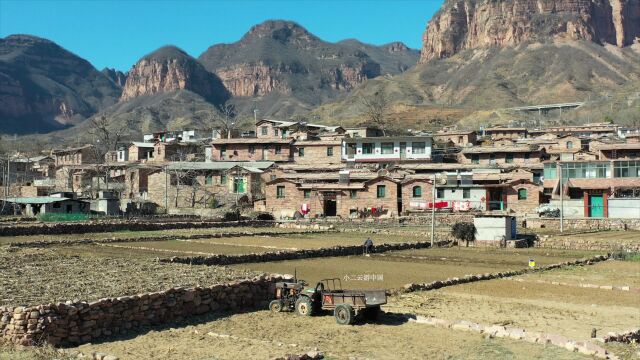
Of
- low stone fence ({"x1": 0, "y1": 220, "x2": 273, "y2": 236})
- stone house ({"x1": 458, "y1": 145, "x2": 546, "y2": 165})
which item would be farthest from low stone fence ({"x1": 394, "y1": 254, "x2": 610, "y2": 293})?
stone house ({"x1": 458, "y1": 145, "x2": 546, "y2": 165})

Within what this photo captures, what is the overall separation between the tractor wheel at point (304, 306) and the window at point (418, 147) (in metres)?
66.4

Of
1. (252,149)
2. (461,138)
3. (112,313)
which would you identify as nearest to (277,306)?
(112,313)

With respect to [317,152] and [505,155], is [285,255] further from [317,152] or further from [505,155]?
[317,152]

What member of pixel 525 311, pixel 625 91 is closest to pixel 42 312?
pixel 525 311

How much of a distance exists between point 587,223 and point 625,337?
42.5 metres

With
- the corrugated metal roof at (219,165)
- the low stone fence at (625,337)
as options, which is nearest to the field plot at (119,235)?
the corrugated metal roof at (219,165)

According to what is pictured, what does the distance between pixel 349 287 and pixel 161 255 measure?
11711mm

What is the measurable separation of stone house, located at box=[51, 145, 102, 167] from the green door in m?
71.2

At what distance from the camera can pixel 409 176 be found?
69.4 metres

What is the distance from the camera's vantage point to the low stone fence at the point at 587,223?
5617 cm

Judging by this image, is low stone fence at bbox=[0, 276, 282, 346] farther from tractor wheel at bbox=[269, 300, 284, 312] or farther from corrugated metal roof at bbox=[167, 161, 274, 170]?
corrugated metal roof at bbox=[167, 161, 274, 170]

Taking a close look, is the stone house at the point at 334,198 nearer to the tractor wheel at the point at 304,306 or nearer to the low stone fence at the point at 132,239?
the low stone fence at the point at 132,239

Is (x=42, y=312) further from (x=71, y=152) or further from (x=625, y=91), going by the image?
(x=625, y=91)

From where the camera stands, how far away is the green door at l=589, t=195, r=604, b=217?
63.1m
